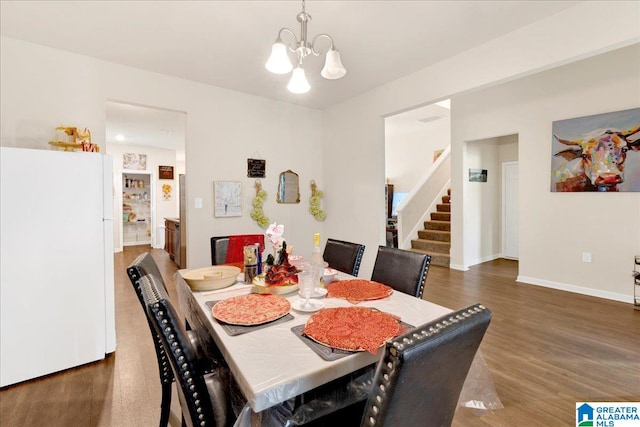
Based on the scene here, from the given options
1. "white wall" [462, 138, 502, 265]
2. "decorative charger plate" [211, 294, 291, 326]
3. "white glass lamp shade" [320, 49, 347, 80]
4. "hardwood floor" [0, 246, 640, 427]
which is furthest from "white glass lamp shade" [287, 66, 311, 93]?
"white wall" [462, 138, 502, 265]

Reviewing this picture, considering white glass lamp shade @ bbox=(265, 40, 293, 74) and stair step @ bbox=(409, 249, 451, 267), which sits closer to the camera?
white glass lamp shade @ bbox=(265, 40, 293, 74)

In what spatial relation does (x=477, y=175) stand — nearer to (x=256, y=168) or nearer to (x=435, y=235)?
(x=435, y=235)

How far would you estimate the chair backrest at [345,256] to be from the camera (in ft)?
Answer: 7.41

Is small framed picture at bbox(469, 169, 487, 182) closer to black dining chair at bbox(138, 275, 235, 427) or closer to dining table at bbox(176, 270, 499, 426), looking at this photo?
dining table at bbox(176, 270, 499, 426)

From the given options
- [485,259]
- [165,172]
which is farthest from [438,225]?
[165,172]

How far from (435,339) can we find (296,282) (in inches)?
42.2

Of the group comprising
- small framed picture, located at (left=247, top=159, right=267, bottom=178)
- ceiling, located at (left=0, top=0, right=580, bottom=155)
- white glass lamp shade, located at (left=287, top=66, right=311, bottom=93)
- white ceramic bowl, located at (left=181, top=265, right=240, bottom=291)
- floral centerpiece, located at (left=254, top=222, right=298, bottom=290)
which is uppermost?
ceiling, located at (left=0, top=0, right=580, bottom=155)

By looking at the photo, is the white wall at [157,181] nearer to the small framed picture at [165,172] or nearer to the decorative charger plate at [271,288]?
the small framed picture at [165,172]

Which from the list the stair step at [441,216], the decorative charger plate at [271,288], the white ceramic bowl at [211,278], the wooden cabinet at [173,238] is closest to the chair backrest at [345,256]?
the decorative charger plate at [271,288]

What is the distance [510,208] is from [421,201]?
5.49 ft

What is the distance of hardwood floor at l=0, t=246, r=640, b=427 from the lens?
1.69 metres

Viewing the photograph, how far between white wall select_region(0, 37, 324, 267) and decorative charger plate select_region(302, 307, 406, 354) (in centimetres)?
263

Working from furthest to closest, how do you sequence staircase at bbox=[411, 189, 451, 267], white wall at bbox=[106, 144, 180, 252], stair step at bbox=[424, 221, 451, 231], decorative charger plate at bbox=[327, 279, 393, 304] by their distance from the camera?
white wall at bbox=[106, 144, 180, 252]
stair step at bbox=[424, 221, 451, 231]
staircase at bbox=[411, 189, 451, 267]
decorative charger plate at bbox=[327, 279, 393, 304]

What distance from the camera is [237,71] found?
316cm
